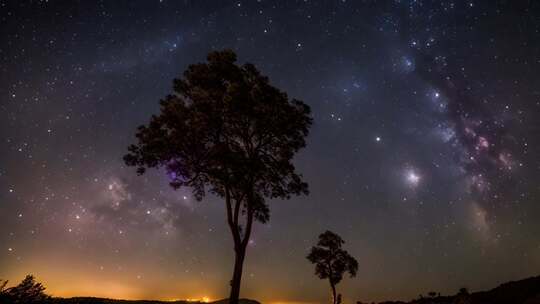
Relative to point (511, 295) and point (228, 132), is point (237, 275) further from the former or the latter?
point (511, 295)

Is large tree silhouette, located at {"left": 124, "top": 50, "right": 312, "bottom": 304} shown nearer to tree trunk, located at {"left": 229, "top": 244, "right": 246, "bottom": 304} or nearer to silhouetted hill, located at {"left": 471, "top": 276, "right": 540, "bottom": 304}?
tree trunk, located at {"left": 229, "top": 244, "right": 246, "bottom": 304}

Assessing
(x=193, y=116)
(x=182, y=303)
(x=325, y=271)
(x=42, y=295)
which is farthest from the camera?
(x=325, y=271)

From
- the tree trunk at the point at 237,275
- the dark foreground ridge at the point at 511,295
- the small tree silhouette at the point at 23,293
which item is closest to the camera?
the small tree silhouette at the point at 23,293

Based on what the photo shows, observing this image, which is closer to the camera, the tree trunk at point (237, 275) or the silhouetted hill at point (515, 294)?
the tree trunk at point (237, 275)

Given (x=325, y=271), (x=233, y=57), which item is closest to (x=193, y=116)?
(x=233, y=57)

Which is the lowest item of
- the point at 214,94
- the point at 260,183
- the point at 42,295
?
the point at 42,295

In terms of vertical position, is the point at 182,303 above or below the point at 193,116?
below

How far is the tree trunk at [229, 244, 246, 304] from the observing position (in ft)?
61.3

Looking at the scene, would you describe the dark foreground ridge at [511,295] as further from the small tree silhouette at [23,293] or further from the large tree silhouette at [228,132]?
the small tree silhouette at [23,293]

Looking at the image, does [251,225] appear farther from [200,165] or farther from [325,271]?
[325,271]

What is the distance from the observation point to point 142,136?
20.3 m

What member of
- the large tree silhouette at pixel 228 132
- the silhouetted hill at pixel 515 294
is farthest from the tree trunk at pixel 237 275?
the silhouetted hill at pixel 515 294

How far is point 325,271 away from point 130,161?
109ft

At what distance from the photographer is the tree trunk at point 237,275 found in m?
18.7
